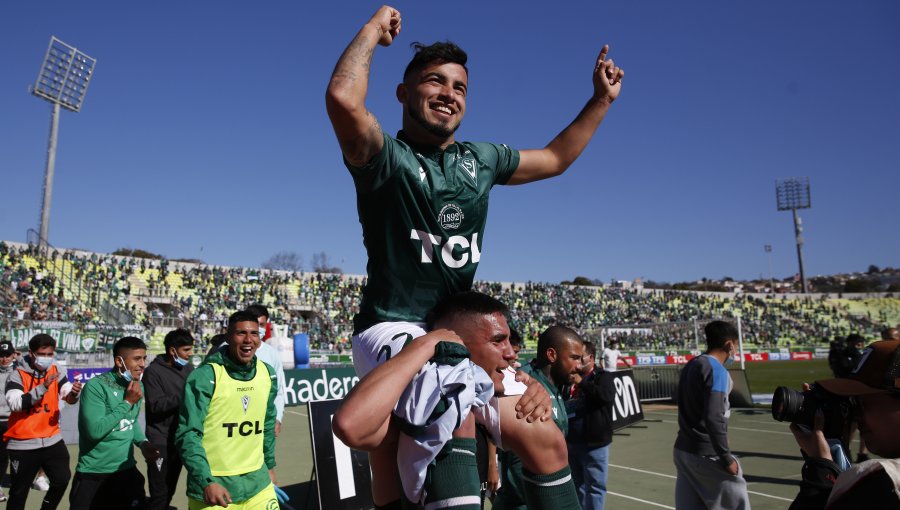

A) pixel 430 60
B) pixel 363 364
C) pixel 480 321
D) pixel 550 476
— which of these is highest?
pixel 430 60

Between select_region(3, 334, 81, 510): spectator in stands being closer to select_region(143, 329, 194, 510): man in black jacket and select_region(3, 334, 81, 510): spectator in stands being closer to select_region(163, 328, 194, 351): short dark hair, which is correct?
select_region(143, 329, 194, 510): man in black jacket

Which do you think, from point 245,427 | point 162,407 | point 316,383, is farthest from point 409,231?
point 316,383

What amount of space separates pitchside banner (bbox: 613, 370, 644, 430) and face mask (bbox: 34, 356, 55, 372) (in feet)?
32.5

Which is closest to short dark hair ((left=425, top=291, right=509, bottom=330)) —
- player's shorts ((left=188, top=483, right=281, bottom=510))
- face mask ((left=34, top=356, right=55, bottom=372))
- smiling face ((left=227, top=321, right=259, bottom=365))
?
player's shorts ((left=188, top=483, right=281, bottom=510))

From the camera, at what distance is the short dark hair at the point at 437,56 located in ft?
8.07

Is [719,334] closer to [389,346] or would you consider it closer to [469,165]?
[469,165]

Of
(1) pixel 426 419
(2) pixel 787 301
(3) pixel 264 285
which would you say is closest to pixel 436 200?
(1) pixel 426 419

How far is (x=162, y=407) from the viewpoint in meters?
6.44

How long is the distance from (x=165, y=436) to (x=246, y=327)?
2.63 meters

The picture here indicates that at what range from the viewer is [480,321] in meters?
2.12

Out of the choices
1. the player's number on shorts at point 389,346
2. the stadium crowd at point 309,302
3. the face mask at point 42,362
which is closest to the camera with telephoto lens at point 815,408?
the player's number on shorts at point 389,346

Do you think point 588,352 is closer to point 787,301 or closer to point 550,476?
point 550,476

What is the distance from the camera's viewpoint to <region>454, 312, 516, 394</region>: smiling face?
211 cm

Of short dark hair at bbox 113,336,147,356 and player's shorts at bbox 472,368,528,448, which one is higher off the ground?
short dark hair at bbox 113,336,147,356
